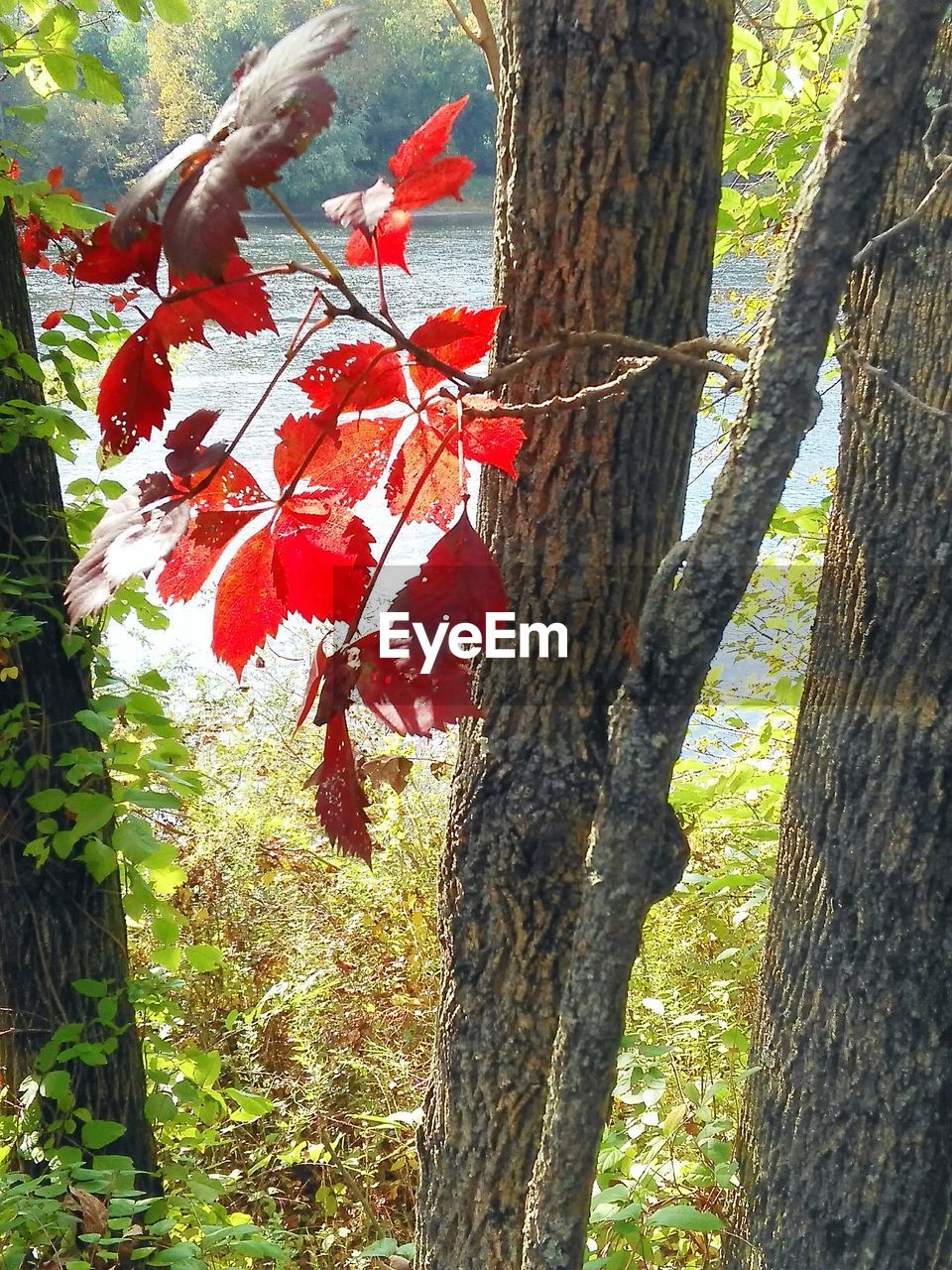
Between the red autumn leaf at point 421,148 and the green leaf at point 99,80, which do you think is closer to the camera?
the red autumn leaf at point 421,148

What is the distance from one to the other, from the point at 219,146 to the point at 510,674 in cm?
51

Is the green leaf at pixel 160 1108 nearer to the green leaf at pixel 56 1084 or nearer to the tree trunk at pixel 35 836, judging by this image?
the tree trunk at pixel 35 836

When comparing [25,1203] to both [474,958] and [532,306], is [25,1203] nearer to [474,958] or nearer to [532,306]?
[474,958]

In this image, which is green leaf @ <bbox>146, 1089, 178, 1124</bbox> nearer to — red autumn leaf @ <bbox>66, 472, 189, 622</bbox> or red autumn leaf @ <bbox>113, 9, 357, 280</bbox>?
red autumn leaf @ <bbox>66, 472, 189, 622</bbox>

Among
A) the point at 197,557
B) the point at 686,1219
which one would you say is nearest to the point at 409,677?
the point at 197,557

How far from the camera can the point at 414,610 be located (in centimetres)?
60

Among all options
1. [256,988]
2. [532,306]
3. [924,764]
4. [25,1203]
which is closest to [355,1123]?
[256,988]

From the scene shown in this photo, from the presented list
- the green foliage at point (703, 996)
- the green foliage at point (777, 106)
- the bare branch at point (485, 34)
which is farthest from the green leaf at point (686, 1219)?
the green foliage at point (777, 106)

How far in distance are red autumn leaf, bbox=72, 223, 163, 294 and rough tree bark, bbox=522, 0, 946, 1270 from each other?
1.14 ft

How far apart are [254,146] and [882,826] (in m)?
0.87

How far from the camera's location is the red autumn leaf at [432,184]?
23.8 inches

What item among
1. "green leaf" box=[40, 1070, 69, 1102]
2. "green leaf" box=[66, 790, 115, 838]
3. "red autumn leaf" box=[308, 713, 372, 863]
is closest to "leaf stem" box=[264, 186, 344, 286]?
"red autumn leaf" box=[308, 713, 372, 863]

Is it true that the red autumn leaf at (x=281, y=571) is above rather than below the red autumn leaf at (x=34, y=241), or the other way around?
below

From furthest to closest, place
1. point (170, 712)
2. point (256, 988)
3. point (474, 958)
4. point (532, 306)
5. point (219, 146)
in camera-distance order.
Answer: point (170, 712)
point (256, 988)
point (474, 958)
point (532, 306)
point (219, 146)
